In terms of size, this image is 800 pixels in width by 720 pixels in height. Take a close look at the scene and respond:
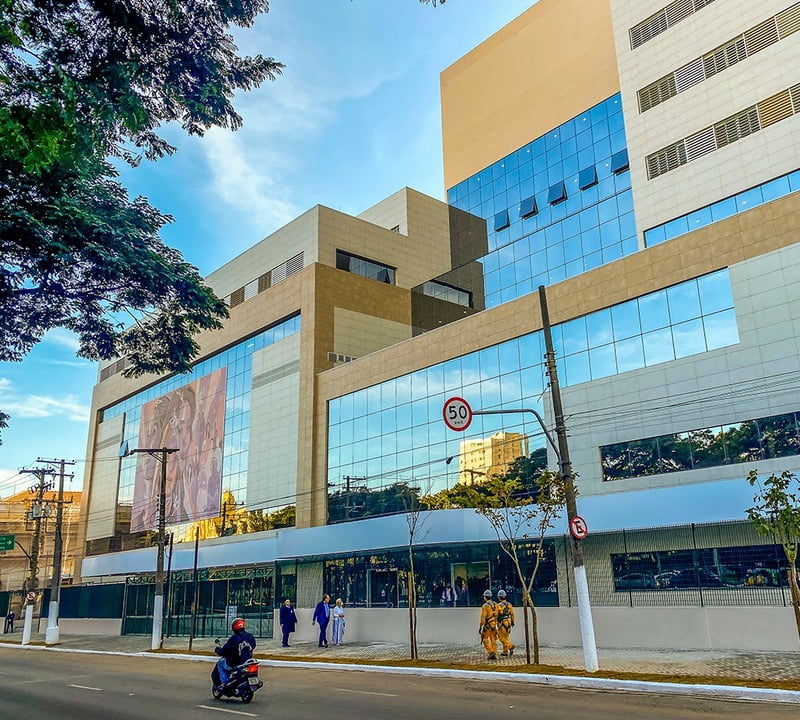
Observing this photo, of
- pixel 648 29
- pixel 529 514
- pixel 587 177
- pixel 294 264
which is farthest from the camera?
pixel 294 264

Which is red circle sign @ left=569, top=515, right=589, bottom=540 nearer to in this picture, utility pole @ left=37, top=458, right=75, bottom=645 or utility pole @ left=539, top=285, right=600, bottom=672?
utility pole @ left=539, top=285, right=600, bottom=672

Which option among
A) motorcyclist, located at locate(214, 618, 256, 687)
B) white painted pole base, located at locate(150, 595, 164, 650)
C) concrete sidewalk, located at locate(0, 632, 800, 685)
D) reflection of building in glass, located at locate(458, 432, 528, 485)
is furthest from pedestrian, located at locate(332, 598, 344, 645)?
motorcyclist, located at locate(214, 618, 256, 687)

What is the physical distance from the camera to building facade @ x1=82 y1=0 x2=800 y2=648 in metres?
22.8

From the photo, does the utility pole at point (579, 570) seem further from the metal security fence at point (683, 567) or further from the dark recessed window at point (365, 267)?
the dark recessed window at point (365, 267)

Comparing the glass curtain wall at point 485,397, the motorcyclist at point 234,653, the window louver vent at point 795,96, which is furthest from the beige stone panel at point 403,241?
the motorcyclist at point 234,653

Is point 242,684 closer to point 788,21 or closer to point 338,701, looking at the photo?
point 338,701

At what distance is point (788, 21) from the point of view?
101 ft

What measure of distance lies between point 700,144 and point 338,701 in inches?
1155

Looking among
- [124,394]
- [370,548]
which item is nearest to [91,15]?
[370,548]

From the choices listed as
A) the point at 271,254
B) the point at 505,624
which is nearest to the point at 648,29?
the point at 271,254

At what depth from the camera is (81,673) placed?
66.7 feet

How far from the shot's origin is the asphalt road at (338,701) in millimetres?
11125

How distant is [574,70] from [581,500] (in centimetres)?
2714

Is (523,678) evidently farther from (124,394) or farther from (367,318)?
(124,394)
